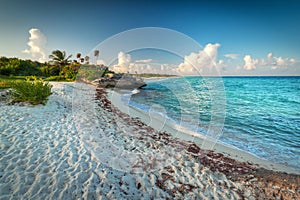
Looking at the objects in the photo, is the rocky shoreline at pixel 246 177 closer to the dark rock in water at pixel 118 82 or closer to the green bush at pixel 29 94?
the green bush at pixel 29 94

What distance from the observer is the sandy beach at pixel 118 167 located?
268cm

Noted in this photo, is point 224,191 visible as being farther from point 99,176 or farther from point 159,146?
point 99,176

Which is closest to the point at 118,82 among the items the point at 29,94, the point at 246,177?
the point at 29,94

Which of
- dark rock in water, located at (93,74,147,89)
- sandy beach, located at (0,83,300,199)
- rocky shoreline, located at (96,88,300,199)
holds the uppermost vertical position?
dark rock in water, located at (93,74,147,89)

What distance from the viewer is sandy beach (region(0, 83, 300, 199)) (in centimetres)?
268

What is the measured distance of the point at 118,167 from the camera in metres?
3.40

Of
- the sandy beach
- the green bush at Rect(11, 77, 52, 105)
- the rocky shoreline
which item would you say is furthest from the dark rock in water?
the rocky shoreline

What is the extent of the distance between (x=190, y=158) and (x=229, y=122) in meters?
5.99

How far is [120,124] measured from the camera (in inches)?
249

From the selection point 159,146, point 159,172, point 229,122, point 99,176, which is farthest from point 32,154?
point 229,122

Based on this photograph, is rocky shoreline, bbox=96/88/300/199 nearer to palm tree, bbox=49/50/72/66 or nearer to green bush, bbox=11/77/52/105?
green bush, bbox=11/77/52/105

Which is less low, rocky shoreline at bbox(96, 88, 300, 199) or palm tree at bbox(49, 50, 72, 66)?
palm tree at bbox(49, 50, 72, 66)

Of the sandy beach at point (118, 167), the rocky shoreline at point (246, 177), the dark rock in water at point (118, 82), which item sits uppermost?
the dark rock in water at point (118, 82)

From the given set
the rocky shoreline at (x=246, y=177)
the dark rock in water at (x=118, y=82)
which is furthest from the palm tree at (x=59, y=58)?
the rocky shoreline at (x=246, y=177)
